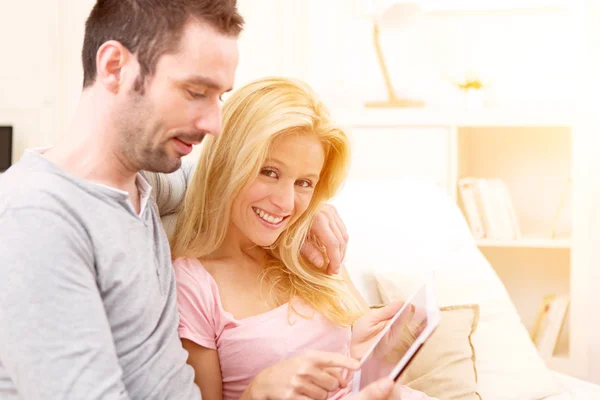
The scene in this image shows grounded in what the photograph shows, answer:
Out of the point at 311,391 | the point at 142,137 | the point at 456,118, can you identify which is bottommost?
the point at 311,391

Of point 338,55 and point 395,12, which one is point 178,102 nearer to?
point 395,12

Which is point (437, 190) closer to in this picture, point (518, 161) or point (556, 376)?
point (556, 376)

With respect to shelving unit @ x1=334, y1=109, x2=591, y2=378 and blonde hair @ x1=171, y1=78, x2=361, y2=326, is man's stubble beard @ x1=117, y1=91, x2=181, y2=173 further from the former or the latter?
shelving unit @ x1=334, y1=109, x2=591, y2=378

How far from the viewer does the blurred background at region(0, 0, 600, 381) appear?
9.78 ft

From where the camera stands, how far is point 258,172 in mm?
1463

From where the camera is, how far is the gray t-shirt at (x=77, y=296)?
39.1 inches

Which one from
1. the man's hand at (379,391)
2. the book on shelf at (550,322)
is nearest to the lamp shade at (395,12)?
the book on shelf at (550,322)

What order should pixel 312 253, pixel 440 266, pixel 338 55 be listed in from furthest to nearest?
pixel 338 55 → pixel 440 266 → pixel 312 253

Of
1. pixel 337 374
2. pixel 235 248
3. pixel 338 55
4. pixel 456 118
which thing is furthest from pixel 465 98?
pixel 337 374

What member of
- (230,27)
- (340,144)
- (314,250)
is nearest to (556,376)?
(314,250)

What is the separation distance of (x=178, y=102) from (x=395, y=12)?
6.73ft

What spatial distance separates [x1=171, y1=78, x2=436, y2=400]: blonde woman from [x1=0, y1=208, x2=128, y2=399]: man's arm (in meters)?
0.37

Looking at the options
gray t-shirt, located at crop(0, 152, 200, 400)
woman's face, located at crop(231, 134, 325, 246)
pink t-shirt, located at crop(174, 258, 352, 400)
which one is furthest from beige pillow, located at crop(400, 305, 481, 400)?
gray t-shirt, located at crop(0, 152, 200, 400)

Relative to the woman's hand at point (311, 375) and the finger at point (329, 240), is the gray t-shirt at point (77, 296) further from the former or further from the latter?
the finger at point (329, 240)
